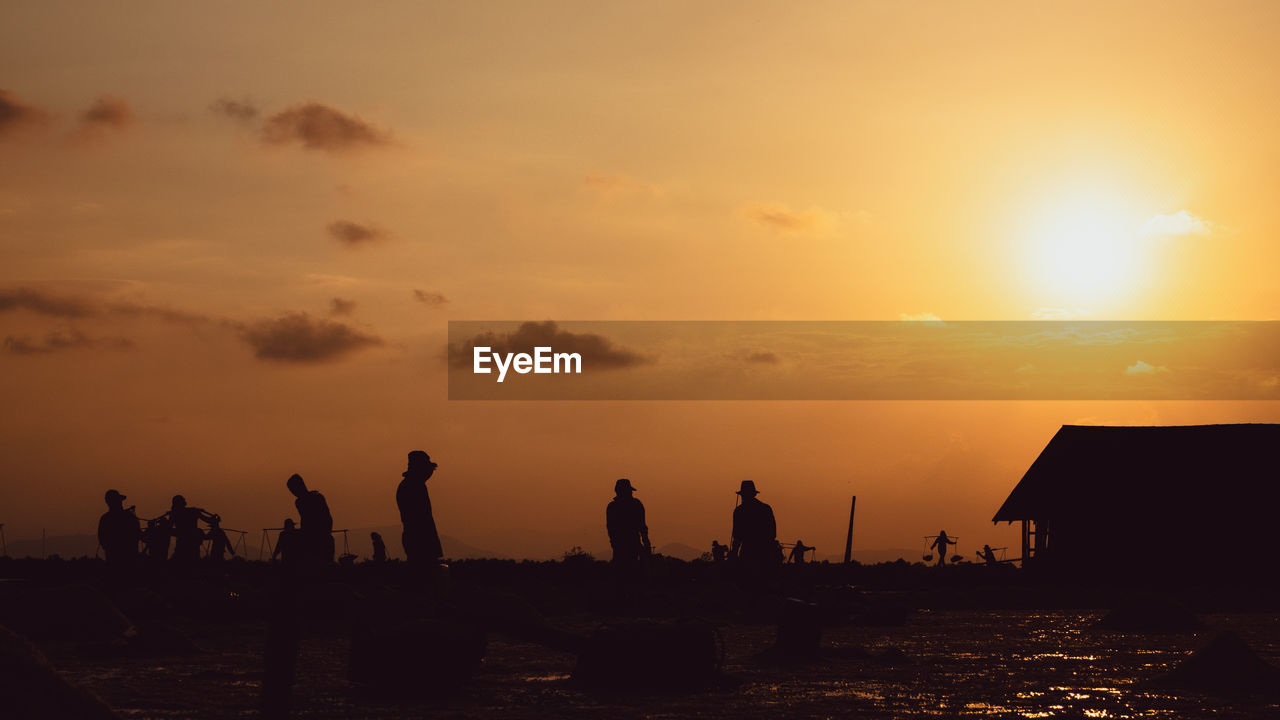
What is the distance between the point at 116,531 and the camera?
22.2m

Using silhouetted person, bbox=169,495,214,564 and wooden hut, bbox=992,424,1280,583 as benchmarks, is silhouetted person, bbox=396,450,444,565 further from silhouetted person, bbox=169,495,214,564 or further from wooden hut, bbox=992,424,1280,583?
wooden hut, bbox=992,424,1280,583

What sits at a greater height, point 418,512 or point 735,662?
point 418,512

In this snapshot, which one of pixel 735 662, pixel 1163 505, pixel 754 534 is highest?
pixel 1163 505

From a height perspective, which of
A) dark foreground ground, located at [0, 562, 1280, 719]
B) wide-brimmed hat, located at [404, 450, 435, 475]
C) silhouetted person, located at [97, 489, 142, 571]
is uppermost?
wide-brimmed hat, located at [404, 450, 435, 475]

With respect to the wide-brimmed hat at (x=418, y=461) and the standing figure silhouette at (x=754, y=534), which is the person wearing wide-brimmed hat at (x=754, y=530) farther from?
the wide-brimmed hat at (x=418, y=461)

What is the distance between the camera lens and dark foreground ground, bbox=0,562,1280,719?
35.0 ft

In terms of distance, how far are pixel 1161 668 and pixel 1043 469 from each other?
3139 centimetres

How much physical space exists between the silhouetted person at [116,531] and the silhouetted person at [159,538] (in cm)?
540

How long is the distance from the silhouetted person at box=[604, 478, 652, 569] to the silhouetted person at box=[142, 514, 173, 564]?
39.9 ft

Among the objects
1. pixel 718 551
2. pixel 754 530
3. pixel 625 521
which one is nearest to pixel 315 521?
pixel 625 521

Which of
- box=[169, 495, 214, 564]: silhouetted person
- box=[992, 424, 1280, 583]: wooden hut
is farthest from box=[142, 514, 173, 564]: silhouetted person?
box=[992, 424, 1280, 583]: wooden hut

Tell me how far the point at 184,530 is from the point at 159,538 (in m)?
2.56

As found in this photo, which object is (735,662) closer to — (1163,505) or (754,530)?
(754,530)

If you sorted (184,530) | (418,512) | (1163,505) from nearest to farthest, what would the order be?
(418,512), (184,530), (1163,505)
